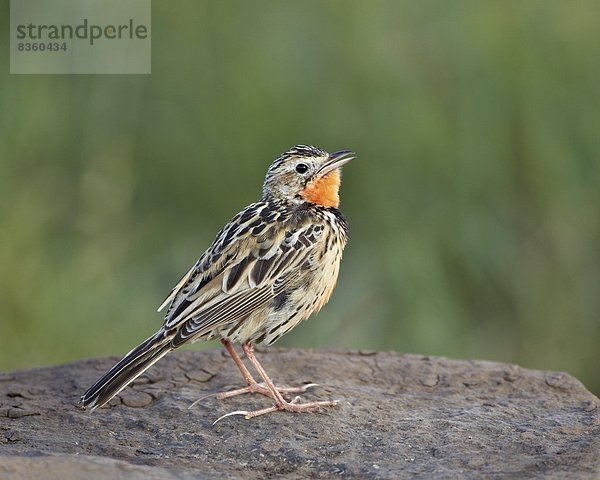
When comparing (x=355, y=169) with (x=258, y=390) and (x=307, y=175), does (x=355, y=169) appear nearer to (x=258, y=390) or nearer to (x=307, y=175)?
(x=307, y=175)

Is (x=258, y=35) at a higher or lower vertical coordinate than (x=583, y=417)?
higher

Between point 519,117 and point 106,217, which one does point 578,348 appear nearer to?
point 519,117

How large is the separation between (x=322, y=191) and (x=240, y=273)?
3.24 feet

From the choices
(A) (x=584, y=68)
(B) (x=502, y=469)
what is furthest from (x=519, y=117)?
(B) (x=502, y=469)

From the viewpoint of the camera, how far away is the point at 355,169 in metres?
10.8

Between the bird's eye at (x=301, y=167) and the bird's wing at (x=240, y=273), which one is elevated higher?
the bird's eye at (x=301, y=167)

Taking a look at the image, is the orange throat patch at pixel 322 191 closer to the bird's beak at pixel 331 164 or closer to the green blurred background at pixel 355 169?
the bird's beak at pixel 331 164

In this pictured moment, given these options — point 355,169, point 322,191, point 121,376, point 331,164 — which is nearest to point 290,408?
point 121,376

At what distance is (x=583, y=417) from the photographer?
662 cm

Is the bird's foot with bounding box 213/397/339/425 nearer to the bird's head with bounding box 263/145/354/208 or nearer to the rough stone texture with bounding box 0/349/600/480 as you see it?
the rough stone texture with bounding box 0/349/600/480

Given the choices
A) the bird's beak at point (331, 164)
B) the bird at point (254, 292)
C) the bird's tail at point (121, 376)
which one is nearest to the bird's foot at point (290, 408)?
the bird at point (254, 292)

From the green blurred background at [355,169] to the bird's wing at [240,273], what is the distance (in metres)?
2.36

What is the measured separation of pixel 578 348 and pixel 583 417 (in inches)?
132

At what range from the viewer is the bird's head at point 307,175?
7.68 meters
